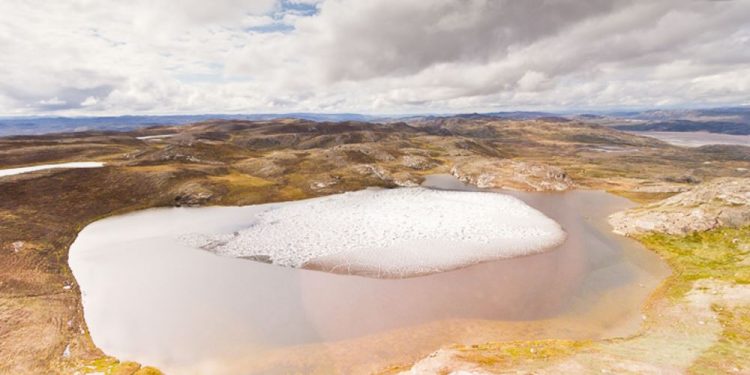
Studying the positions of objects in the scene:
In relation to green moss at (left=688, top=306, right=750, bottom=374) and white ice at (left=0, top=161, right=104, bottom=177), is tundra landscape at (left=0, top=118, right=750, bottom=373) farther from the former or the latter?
white ice at (left=0, top=161, right=104, bottom=177)

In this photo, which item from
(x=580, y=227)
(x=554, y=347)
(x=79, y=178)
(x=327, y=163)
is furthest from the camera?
(x=327, y=163)

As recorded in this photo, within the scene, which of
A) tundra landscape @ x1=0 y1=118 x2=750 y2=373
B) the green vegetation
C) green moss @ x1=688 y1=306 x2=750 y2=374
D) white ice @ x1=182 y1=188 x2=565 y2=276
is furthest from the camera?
white ice @ x1=182 y1=188 x2=565 y2=276

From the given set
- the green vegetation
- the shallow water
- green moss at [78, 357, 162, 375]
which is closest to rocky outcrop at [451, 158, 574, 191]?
the shallow water

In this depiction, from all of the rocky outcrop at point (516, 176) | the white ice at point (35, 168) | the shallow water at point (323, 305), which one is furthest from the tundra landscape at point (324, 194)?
the white ice at point (35, 168)

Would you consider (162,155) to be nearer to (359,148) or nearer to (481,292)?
(359,148)

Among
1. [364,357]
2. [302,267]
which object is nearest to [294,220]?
[302,267]

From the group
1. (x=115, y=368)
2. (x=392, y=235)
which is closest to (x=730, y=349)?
(x=392, y=235)
